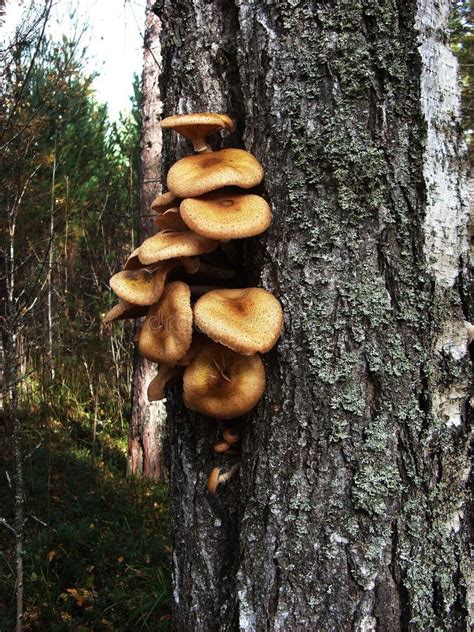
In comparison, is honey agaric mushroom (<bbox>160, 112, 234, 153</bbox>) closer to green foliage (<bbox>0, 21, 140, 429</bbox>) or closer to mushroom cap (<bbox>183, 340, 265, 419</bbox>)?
mushroom cap (<bbox>183, 340, 265, 419</bbox>)

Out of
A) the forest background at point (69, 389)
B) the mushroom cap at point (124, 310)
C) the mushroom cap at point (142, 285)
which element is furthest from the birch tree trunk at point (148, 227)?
the mushroom cap at point (142, 285)

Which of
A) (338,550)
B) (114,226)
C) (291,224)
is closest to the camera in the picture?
(338,550)

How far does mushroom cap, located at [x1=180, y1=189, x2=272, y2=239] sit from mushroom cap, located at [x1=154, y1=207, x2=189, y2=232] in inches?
5.7

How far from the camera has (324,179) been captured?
1431 mm

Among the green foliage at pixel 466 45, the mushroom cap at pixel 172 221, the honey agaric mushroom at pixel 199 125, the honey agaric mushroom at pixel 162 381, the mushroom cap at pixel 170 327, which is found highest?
the green foliage at pixel 466 45

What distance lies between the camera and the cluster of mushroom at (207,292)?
4.63 feet

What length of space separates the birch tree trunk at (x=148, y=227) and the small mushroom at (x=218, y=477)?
17.4 ft

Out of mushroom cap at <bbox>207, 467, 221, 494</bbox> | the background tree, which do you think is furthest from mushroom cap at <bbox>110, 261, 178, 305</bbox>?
the background tree

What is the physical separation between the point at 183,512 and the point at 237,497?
22 centimetres

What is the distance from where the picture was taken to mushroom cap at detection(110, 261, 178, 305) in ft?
5.16

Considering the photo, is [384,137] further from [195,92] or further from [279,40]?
[195,92]

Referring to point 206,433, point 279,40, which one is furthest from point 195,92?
point 206,433

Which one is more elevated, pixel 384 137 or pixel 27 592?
pixel 384 137

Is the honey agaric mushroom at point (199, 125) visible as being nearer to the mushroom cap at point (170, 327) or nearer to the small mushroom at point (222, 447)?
the mushroom cap at point (170, 327)
